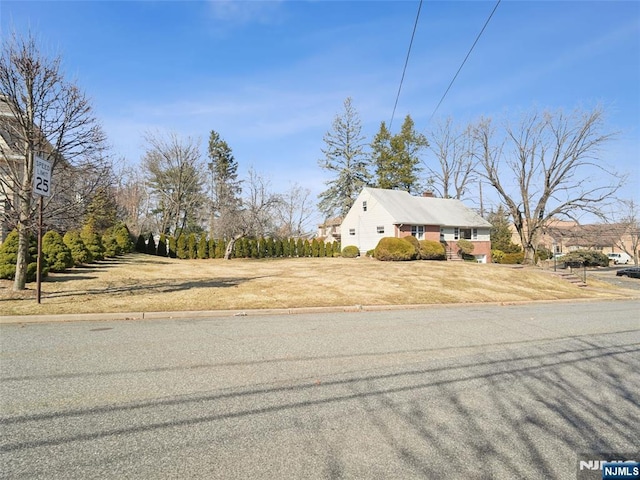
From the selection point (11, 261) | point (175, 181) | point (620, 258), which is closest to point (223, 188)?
point (175, 181)

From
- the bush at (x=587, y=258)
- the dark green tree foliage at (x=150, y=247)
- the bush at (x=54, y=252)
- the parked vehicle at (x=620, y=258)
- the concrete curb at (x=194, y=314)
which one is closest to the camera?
the concrete curb at (x=194, y=314)

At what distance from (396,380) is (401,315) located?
17.7ft

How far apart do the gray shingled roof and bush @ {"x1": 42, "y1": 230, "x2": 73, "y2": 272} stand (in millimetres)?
25294

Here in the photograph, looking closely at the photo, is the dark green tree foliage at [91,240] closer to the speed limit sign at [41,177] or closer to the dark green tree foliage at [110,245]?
the dark green tree foliage at [110,245]

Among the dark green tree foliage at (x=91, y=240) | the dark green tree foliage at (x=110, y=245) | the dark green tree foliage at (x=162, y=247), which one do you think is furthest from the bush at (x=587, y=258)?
the dark green tree foliage at (x=91, y=240)

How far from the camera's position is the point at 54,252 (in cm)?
1398

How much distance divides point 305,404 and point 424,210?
117ft

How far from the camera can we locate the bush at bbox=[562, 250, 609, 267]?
39016mm

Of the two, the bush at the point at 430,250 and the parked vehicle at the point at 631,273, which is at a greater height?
the bush at the point at 430,250

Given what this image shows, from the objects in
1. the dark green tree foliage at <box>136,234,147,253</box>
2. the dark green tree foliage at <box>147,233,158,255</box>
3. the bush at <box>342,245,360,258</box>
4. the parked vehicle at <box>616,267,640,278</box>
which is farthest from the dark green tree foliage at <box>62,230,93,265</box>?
the parked vehicle at <box>616,267,640,278</box>

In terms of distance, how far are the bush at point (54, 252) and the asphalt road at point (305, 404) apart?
26.0ft

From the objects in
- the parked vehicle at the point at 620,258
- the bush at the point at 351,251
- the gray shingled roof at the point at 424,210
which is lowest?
the parked vehicle at the point at 620,258

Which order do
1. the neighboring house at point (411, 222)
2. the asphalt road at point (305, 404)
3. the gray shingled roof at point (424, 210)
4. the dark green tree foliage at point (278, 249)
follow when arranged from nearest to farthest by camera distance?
the asphalt road at point (305, 404) → the neighboring house at point (411, 222) → the gray shingled roof at point (424, 210) → the dark green tree foliage at point (278, 249)

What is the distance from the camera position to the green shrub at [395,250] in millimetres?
27617
